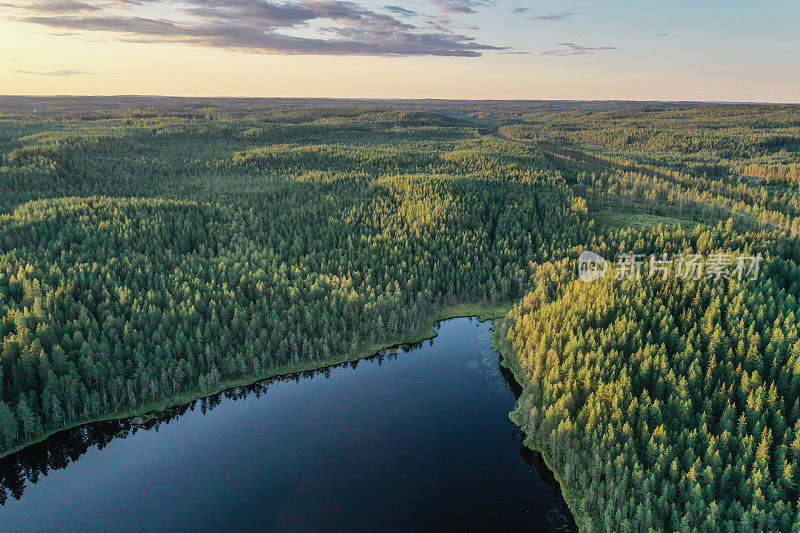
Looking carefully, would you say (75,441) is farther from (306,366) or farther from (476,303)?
(476,303)

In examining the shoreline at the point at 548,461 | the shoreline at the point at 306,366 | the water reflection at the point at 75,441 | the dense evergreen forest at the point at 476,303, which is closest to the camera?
the shoreline at the point at 548,461

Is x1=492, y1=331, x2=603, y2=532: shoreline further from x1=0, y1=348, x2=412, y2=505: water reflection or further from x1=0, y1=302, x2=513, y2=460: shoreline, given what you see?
x1=0, y1=348, x2=412, y2=505: water reflection

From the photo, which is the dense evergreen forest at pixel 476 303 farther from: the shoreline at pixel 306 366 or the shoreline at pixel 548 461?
the shoreline at pixel 306 366

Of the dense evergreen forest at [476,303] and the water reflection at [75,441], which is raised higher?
the dense evergreen forest at [476,303]

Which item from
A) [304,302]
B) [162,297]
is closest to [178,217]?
[162,297]

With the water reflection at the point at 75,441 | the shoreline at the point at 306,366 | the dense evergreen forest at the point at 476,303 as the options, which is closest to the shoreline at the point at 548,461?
the dense evergreen forest at the point at 476,303

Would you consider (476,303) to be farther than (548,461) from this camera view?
Yes

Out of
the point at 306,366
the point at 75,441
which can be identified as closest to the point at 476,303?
the point at 306,366

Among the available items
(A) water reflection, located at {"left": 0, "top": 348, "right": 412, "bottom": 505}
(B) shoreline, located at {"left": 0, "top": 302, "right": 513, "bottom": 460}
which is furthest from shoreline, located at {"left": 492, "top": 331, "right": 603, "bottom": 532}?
(A) water reflection, located at {"left": 0, "top": 348, "right": 412, "bottom": 505}
